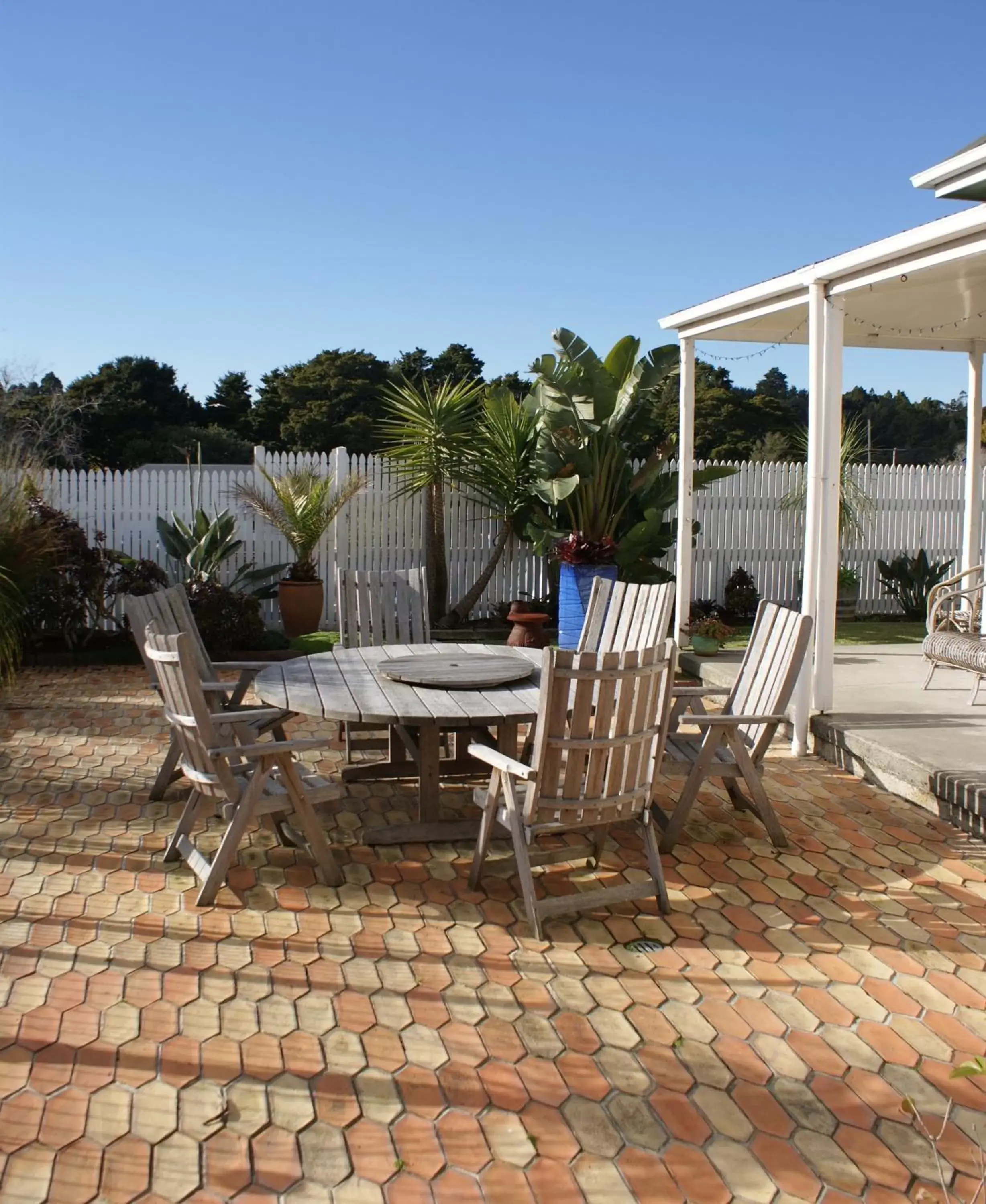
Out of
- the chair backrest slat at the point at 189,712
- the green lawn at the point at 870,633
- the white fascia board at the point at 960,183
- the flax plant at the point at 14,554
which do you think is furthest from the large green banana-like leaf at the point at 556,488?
the chair backrest slat at the point at 189,712

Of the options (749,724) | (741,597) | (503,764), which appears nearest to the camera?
(503,764)

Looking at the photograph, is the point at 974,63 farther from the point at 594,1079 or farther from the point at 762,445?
the point at 762,445

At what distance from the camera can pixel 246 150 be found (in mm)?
12211

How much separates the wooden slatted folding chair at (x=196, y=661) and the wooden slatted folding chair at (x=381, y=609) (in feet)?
3.40

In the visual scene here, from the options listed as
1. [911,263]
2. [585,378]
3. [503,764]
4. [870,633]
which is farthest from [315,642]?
[503,764]

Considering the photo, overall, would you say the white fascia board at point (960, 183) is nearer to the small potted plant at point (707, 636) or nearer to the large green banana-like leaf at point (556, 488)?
the small potted plant at point (707, 636)

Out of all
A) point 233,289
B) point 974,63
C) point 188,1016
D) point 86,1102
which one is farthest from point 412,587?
point 233,289

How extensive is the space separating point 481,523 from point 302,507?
2106 millimetres

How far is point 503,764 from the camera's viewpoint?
140 inches

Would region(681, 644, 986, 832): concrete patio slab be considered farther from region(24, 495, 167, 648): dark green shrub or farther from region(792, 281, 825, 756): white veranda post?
region(24, 495, 167, 648): dark green shrub

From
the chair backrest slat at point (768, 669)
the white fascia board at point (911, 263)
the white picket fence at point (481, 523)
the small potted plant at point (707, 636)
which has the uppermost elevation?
the white fascia board at point (911, 263)

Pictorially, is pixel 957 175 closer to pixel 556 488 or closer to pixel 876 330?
pixel 876 330

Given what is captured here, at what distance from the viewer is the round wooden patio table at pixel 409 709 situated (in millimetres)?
3896

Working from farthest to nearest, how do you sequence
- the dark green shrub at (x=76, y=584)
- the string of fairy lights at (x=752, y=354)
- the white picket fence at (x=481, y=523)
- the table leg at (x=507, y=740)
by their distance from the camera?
the white picket fence at (x=481, y=523) → the dark green shrub at (x=76, y=584) → the string of fairy lights at (x=752, y=354) → the table leg at (x=507, y=740)
